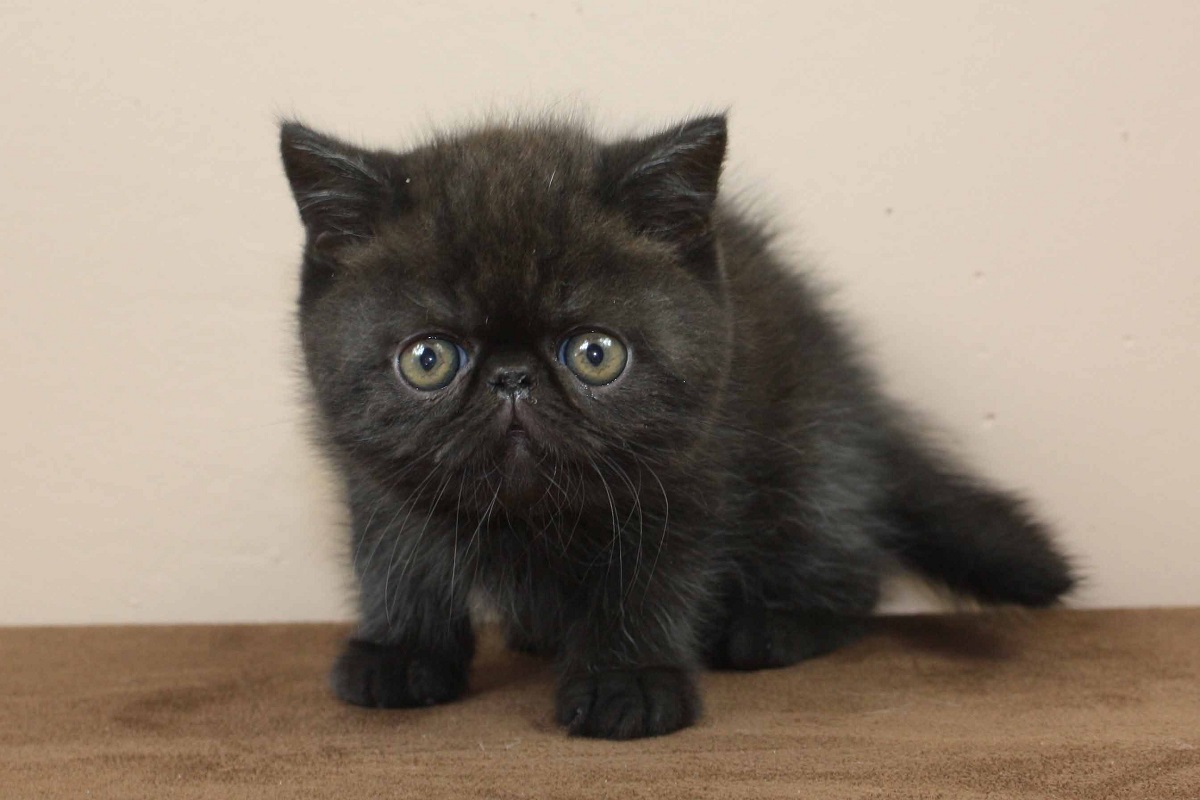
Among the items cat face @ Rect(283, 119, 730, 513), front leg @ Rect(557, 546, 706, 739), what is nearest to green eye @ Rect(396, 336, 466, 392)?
cat face @ Rect(283, 119, 730, 513)

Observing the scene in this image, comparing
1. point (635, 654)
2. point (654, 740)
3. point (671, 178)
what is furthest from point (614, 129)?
point (654, 740)

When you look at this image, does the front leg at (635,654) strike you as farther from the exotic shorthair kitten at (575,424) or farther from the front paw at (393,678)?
the front paw at (393,678)

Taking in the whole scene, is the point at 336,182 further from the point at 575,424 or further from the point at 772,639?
the point at 772,639

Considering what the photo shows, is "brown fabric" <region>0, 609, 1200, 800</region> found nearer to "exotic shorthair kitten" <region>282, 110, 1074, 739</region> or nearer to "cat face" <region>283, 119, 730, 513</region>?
"exotic shorthair kitten" <region>282, 110, 1074, 739</region>

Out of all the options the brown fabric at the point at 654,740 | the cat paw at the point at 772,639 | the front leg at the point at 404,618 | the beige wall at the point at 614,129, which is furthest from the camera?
the beige wall at the point at 614,129

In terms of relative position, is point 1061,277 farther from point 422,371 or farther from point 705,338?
point 422,371

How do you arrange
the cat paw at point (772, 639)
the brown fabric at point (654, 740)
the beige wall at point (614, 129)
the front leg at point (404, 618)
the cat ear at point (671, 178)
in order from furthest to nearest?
the beige wall at point (614, 129) < the cat paw at point (772, 639) < the front leg at point (404, 618) < the cat ear at point (671, 178) < the brown fabric at point (654, 740)

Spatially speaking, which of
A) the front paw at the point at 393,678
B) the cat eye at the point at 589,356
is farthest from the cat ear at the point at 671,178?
the front paw at the point at 393,678
